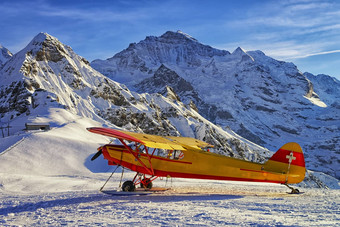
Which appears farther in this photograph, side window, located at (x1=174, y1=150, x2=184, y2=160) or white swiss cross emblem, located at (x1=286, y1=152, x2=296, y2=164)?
white swiss cross emblem, located at (x1=286, y1=152, x2=296, y2=164)

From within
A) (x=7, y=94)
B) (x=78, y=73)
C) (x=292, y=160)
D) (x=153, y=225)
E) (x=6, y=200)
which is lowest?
(x=6, y=200)

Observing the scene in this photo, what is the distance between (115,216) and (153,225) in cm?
171

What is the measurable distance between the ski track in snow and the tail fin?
337 cm

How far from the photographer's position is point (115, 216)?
8.72 meters

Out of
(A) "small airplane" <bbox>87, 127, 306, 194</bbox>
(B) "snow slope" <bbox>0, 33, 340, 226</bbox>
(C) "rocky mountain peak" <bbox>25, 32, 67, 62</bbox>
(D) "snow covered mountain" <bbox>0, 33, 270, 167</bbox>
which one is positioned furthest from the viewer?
(C) "rocky mountain peak" <bbox>25, 32, 67, 62</bbox>

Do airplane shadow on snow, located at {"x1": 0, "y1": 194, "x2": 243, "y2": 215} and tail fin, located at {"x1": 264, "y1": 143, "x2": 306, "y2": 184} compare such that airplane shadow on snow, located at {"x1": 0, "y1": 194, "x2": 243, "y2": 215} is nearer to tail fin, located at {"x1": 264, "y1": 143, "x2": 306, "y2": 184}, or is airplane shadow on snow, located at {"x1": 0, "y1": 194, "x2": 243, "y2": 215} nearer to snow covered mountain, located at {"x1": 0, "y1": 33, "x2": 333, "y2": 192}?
tail fin, located at {"x1": 264, "y1": 143, "x2": 306, "y2": 184}

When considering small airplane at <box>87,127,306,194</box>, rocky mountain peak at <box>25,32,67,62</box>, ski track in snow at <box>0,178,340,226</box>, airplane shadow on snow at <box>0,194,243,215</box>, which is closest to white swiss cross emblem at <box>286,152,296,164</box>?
small airplane at <box>87,127,306,194</box>

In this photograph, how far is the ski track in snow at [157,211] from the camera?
26.2 feet

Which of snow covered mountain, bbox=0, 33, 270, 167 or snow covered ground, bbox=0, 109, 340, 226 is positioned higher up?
snow covered mountain, bbox=0, 33, 270, 167

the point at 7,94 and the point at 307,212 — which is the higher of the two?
the point at 7,94

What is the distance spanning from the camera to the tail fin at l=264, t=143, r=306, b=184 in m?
14.9

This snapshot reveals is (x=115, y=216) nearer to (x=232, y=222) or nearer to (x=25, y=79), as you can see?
(x=232, y=222)

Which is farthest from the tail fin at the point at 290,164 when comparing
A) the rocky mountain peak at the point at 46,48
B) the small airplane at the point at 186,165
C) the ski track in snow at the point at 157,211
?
the rocky mountain peak at the point at 46,48

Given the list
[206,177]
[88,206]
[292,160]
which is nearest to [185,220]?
[88,206]
